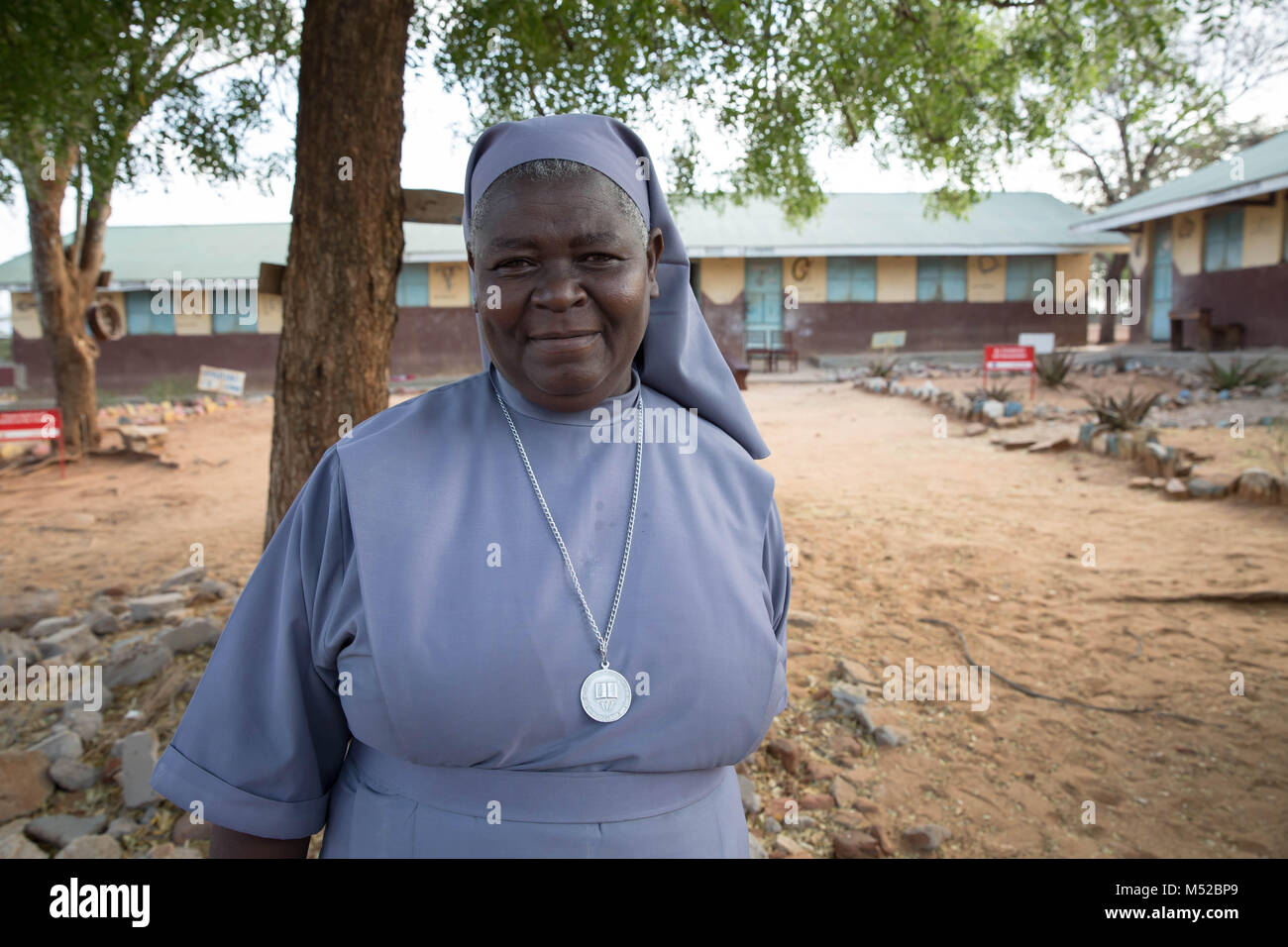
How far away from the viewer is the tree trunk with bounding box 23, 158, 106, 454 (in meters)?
10.2

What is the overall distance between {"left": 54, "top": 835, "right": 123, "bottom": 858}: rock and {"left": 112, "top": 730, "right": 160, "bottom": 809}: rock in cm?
29

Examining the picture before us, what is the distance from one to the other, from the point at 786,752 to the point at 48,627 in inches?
168

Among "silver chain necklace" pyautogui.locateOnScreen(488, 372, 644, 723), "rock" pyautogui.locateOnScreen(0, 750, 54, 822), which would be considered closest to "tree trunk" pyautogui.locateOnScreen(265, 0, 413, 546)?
"rock" pyautogui.locateOnScreen(0, 750, 54, 822)

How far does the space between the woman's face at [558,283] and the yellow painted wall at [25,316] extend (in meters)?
24.5

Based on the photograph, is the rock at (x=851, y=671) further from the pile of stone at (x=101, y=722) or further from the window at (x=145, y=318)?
the window at (x=145, y=318)

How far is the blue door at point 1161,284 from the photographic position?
1928 cm

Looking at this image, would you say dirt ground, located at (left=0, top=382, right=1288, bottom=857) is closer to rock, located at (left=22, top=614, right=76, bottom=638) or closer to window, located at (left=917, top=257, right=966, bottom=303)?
rock, located at (left=22, top=614, right=76, bottom=638)


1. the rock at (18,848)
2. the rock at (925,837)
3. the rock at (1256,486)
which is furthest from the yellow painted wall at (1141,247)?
the rock at (18,848)

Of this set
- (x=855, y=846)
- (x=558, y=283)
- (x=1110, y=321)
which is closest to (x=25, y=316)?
(x=855, y=846)

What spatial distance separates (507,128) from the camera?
4.84 ft

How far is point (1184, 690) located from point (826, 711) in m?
1.69

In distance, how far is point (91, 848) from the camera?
9.34 ft

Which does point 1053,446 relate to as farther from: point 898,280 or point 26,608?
point 898,280
